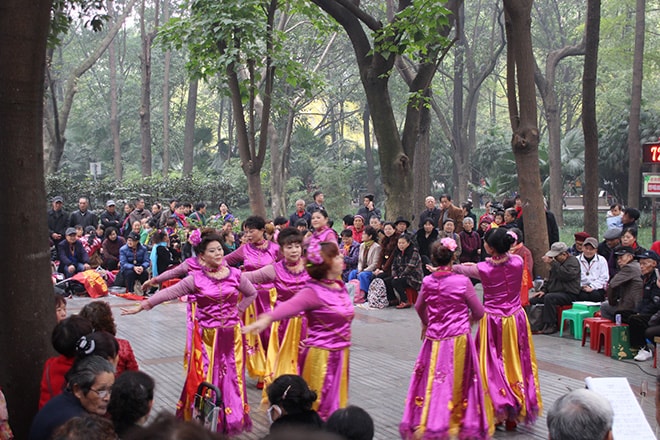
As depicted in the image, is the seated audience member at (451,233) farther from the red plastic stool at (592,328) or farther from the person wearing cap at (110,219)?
the person wearing cap at (110,219)

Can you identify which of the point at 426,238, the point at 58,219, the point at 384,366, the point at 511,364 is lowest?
the point at 384,366

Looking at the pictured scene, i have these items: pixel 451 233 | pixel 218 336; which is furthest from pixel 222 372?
pixel 451 233

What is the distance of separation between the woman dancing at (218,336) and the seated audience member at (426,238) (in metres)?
8.31

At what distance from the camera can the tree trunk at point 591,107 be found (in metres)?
13.5

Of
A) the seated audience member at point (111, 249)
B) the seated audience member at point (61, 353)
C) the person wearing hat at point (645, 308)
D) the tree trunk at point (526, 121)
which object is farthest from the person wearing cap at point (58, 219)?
the seated audience member at point (61, 353)

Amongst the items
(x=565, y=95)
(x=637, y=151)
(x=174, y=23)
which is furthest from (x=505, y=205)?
(x=565, y=95)

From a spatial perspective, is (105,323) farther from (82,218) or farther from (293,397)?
(82,218)

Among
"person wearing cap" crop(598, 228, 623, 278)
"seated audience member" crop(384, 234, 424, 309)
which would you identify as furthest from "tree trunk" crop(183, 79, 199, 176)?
"person wearing cap" crop(598, 228, 623, 278)

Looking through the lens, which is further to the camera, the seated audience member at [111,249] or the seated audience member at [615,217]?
the seated audience member at [111,249]

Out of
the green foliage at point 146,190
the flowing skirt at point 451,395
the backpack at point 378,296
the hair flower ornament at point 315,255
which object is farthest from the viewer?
the green foliage at point 146,190

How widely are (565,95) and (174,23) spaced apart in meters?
28.9

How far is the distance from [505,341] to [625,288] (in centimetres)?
383

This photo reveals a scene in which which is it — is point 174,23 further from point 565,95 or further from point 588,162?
point 565,95

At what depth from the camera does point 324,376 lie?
18.9 ft
